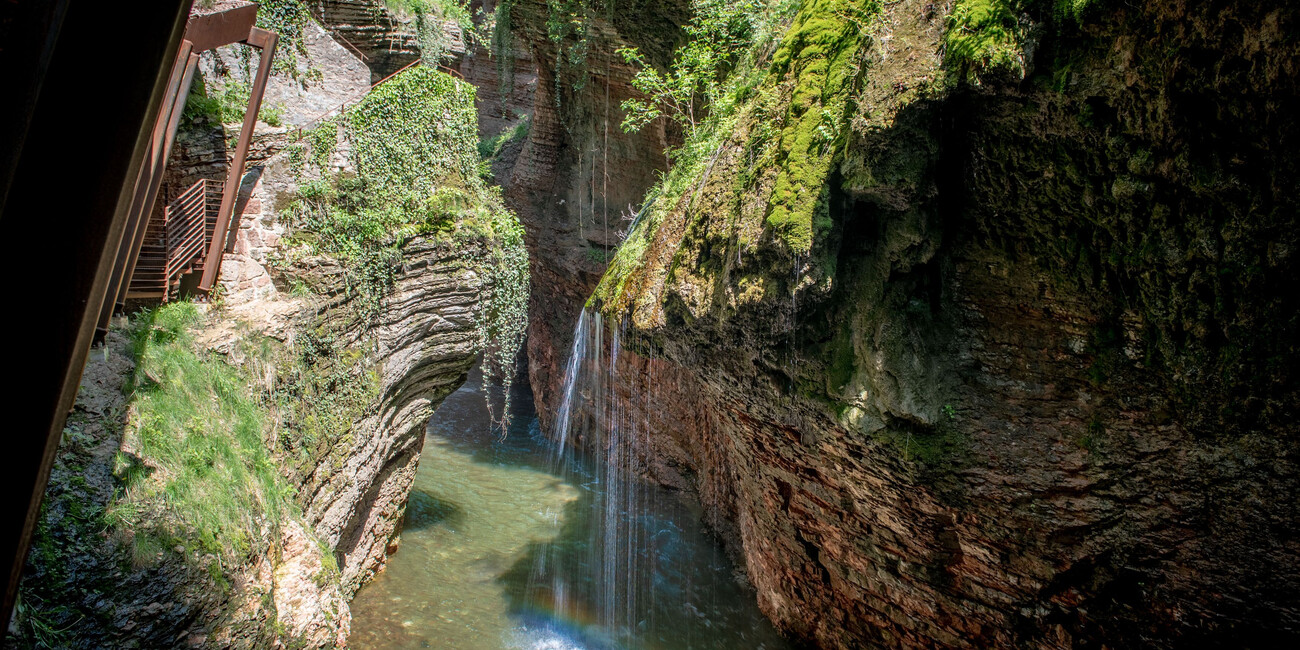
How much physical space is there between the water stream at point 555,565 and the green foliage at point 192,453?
10.3 feet

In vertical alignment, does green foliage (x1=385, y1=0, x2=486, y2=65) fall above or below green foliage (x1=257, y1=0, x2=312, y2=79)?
above

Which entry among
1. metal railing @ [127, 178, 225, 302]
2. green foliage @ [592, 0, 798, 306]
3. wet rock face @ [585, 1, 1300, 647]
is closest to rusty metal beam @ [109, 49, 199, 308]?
metal railing @ [127, 178, 225, 302]

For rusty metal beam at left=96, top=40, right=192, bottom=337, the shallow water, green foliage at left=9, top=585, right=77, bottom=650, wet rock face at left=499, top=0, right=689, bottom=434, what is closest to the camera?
green foliage at left=9, top=585, right=77, bottom=650

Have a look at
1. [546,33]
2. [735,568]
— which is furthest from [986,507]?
[546,33]


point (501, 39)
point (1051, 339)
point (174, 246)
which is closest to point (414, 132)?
point (174, 246)

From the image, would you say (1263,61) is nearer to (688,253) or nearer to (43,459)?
(688,253)

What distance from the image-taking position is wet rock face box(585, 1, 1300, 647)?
3.75m

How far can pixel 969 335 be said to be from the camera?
531 cm

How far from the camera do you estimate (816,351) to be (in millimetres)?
5750

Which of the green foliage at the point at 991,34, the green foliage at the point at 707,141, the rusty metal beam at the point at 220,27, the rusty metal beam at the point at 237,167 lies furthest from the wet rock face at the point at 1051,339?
the rusty metal beam at the point at 220,27

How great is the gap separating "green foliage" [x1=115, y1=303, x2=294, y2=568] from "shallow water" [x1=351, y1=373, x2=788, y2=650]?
3.09m

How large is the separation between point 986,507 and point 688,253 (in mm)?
3652

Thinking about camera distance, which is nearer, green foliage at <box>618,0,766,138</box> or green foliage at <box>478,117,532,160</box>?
green foliage at <box>618,0,766,138</box>

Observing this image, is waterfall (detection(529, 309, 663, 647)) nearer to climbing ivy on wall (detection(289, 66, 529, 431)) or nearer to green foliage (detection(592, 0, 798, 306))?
green foliage (detection(592, 0, 798, 306))
